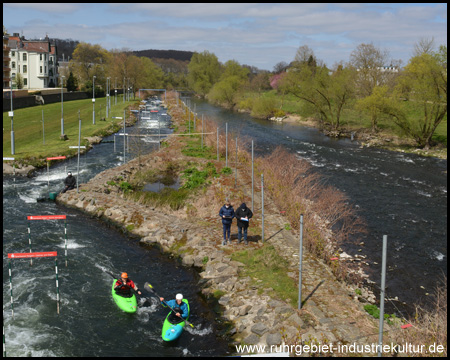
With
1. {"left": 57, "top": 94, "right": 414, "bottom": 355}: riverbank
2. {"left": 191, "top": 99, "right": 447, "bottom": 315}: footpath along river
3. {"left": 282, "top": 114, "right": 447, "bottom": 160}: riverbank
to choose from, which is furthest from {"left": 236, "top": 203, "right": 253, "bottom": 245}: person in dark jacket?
{"left": 282, "top": 114, "right": 447, "bottom": 160}: riverbank

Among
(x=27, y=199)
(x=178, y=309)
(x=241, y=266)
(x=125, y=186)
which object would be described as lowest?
(x=178, y=309)

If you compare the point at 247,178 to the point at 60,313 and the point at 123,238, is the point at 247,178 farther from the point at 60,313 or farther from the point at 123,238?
the point at 60,313

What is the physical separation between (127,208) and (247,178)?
9.63m

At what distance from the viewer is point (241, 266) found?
1847 cm

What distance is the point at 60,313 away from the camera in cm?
1552

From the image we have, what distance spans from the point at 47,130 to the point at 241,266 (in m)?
39.3

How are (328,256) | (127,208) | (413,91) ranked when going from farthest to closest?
(413,91) < (127,208) < (328,256)

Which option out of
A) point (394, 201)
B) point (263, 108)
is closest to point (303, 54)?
point (263, 108)

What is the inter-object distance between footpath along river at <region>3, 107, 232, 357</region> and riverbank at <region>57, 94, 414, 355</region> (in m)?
0.80

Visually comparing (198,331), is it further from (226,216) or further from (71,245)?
(71,245)

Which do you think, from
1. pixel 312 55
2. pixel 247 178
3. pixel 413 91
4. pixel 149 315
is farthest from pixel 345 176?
pixel 312 55

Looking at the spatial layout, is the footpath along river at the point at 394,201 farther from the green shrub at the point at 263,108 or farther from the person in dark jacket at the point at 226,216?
the green shrub at the point at 263,108

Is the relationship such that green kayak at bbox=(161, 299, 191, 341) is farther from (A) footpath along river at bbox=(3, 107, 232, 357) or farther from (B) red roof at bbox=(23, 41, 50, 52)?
(B) red roof at bbox=(23, 41, 50, 52)

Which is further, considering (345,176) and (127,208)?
(345,176)
